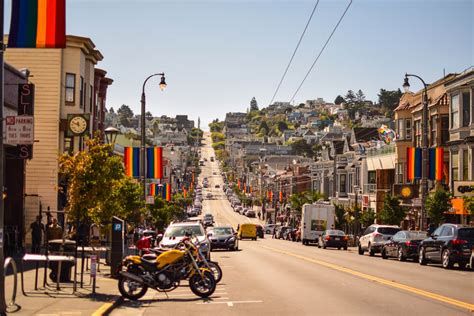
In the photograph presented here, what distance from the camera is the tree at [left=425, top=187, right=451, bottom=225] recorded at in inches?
1742

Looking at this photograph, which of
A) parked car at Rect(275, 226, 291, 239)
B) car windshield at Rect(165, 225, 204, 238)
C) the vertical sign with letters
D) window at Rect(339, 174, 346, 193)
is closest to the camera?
car windshield at Rect(165, 225, 204, 238)

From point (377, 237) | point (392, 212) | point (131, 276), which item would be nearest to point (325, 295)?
point (131, 276)

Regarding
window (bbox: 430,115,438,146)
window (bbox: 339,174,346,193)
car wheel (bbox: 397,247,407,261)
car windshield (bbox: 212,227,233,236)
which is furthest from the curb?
window (bbox: 339,174,346,193)

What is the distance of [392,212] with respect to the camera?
182 feet

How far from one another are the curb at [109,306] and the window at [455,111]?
33518 millimetres

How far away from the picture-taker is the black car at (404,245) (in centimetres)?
3397

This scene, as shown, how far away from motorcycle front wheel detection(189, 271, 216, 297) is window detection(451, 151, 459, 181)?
32.2 m

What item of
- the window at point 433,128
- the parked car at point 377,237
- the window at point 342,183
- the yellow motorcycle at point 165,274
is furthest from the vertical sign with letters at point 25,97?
the window at point 342,183

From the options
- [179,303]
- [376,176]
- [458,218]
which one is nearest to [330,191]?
[376,176]

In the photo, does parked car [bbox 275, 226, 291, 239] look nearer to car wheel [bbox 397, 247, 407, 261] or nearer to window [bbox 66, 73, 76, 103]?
window [bbox 66, 73, 76, 103]

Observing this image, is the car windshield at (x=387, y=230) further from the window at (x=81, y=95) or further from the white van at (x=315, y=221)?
the window at (x=81, y=95)

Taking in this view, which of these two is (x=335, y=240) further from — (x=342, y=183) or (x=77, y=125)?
(x=342, y=183)

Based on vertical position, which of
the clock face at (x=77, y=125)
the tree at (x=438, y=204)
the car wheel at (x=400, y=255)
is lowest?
the car wheel at (x=400, y=255)

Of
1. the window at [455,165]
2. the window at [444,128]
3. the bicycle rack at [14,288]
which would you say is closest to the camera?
the bicycle rack at [14,288]
